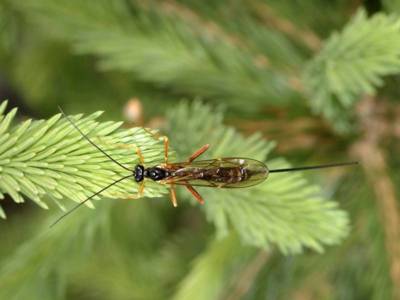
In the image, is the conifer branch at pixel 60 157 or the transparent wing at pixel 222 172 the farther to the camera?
the transparent wing at pixel 222 172

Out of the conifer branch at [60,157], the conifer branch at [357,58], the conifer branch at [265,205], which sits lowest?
the conifer branch at [60,157]

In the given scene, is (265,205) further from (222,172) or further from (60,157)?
(60,157)

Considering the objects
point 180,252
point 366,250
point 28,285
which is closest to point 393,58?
point 366,250

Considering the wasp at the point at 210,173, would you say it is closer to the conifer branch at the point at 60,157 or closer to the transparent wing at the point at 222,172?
the transparent wing at the point at 222,172

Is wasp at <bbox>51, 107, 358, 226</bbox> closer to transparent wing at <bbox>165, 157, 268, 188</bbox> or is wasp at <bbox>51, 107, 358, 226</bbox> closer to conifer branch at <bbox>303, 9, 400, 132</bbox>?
transparent wing at <bbox>165, 157, 268, 188</bbox>

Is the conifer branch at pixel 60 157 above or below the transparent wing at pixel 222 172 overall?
below

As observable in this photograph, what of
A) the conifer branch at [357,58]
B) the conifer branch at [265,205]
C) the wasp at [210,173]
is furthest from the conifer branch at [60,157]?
the conifer branch at [357,58]

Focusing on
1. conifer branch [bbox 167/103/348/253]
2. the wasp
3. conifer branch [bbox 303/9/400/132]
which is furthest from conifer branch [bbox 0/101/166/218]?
conifer branch [bbox 303/9/400/132]

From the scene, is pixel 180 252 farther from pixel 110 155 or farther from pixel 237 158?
pixel 110 155
